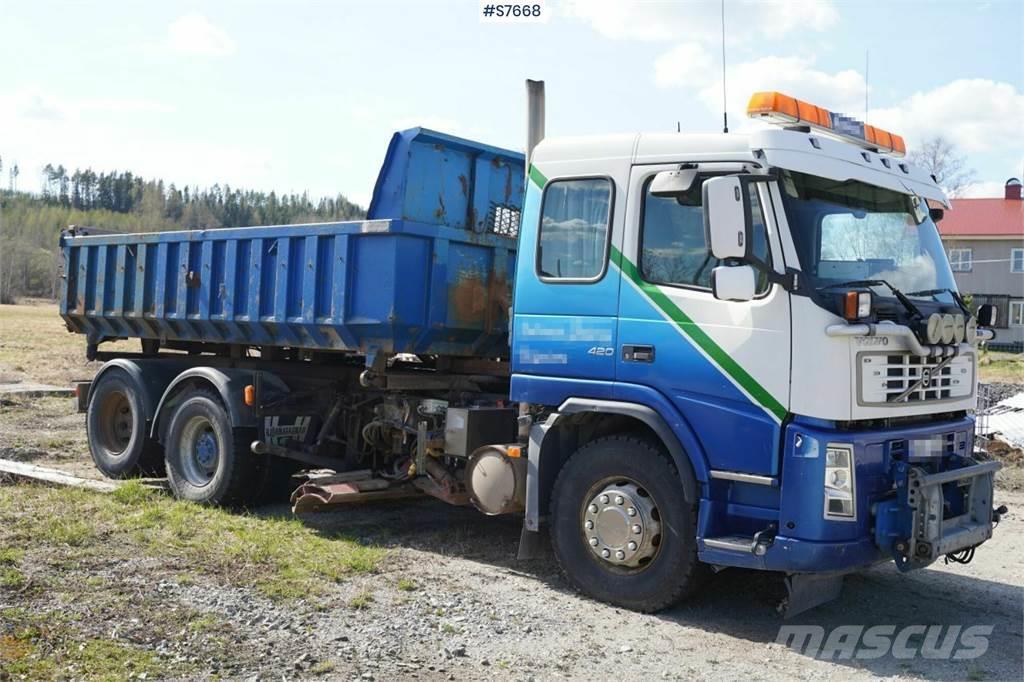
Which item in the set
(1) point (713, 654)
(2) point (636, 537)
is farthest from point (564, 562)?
(1) point (713, 654)

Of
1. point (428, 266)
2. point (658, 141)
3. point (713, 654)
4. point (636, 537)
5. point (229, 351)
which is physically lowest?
point (713, 654)

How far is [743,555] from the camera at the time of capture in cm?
571

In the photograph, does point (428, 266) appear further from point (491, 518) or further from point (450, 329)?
point (491, 518)

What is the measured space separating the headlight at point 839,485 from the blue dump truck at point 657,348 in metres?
0.01

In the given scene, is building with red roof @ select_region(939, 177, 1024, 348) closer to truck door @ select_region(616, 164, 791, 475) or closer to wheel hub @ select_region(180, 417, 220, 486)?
wheel hub @ select_region(180, 417, 220, 486)

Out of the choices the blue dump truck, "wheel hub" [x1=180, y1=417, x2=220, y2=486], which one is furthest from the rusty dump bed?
"wheel hub" [x1=180, y1=417, x2=220, y2=486]

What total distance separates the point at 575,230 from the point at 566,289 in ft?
1.22

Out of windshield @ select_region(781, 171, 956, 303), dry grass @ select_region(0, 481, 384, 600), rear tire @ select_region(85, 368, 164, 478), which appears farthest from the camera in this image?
rear tire @ select_region(85, 368, 164, 478)

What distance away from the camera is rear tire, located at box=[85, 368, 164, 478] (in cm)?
973

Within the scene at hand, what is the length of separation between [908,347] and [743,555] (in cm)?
145

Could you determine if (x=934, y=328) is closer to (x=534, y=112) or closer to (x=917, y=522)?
(x=917, y=522)

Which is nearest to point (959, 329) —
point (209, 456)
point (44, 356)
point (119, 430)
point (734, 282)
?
point (734, 282)

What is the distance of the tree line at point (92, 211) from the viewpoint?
3319 inches

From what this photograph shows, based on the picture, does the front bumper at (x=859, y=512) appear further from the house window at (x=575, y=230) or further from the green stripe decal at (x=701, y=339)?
the house window at (x=575, y=230)
